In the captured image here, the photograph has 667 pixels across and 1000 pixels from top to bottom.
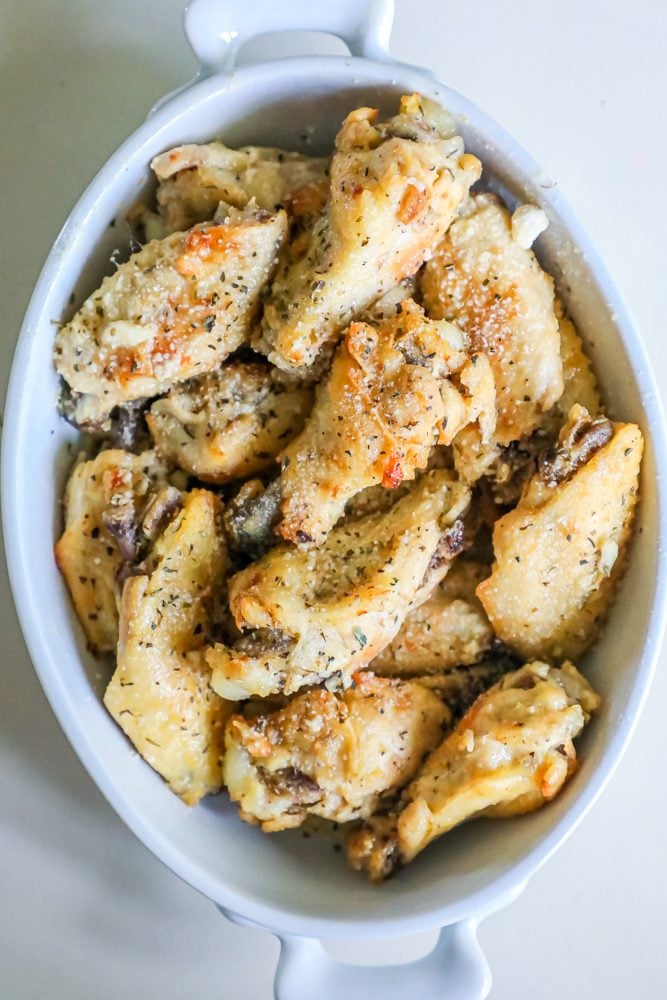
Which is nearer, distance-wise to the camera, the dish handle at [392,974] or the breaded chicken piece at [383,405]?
the breaded chicken piece at [383,405]

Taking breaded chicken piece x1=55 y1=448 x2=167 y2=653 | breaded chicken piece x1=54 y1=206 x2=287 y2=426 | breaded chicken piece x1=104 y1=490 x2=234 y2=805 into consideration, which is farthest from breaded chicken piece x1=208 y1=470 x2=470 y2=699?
breaded chicken piece x1=54 y1=206 x2=287 y2=426

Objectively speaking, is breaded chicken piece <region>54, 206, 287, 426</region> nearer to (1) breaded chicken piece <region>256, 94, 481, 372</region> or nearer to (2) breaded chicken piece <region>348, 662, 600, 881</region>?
(1) breaded chicken piece <region>256, 94, 481, 372</region>

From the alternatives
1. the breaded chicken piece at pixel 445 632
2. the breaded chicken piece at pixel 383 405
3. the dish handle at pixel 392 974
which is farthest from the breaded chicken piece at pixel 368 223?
the dish handle at pixel 392 974

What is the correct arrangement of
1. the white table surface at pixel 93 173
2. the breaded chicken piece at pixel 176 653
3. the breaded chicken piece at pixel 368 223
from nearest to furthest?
the breaded chicken piece at pixel 368 223 → the breaded chicken piece at pixel 176 653 → the white table surface at pixel 93 173

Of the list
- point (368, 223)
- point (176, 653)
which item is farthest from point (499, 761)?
point (368, 223)

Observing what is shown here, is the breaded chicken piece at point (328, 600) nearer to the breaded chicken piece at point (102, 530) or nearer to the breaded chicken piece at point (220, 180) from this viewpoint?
the breaded chicken piece at point (102, 530)

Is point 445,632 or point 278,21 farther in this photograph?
point 445,632

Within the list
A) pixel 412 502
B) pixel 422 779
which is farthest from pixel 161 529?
pixel 422 779

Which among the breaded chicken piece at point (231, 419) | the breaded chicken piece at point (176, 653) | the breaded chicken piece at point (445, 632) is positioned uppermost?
the breaded chicken piece at point (231, 419)

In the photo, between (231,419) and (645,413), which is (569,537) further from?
(231,419)
